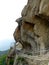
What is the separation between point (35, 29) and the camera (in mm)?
36656

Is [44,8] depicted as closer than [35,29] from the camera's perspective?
Yes

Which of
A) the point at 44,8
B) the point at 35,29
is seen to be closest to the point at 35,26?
the point at 35,29

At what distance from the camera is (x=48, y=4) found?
110ft

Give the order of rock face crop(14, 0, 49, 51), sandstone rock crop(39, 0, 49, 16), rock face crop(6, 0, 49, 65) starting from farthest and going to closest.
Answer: rock face crop(14, 0, 49, 51)
rock face crop(6, 0, 49, 65)
sandstone rock crop(39, 0, 49, 16)

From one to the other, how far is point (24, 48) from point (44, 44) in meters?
7.57

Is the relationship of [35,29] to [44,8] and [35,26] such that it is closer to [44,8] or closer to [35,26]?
[35,26]

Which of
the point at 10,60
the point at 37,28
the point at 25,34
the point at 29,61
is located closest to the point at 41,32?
the point at 37,28

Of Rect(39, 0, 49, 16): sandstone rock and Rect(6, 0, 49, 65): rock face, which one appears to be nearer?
Rect(39, 0, 49, 16): sandstone rock

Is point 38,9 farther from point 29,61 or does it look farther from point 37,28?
point 29,61

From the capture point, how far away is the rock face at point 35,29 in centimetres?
3409

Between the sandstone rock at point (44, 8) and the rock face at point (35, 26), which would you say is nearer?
the sandstone rock at point (44, 8)

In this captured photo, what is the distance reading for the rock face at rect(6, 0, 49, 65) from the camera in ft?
112

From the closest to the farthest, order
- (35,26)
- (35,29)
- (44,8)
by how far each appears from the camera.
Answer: (44,8) → (35,29) → (35,26)

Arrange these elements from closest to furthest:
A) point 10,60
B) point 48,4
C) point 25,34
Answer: point 48,4
point 25,34
point 10,60
